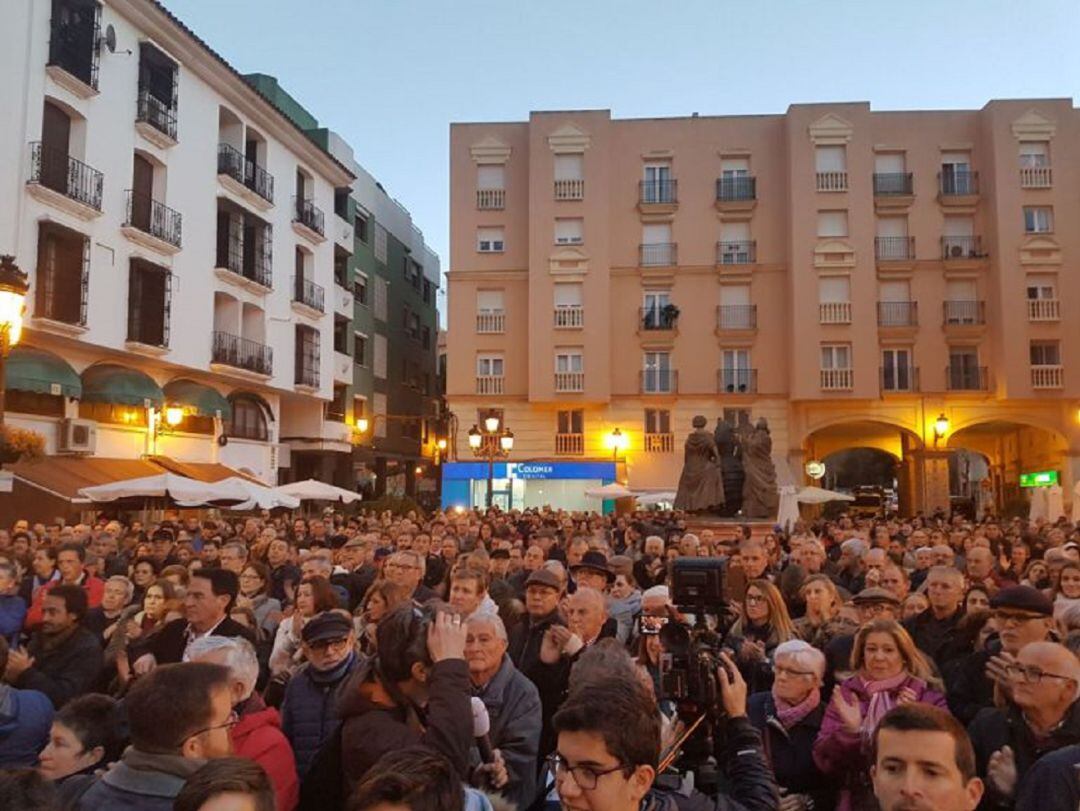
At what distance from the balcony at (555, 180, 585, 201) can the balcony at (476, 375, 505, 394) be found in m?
7.71

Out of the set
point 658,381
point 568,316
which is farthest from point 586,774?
point 658,381

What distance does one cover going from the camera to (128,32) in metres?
25.4

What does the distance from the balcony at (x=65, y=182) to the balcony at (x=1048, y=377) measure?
3294cm

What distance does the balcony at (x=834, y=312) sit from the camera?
37.5 meters

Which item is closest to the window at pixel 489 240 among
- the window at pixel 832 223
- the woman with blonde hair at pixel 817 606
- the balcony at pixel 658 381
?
the balcony at pixel 658 381

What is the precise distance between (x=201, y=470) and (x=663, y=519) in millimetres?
13832

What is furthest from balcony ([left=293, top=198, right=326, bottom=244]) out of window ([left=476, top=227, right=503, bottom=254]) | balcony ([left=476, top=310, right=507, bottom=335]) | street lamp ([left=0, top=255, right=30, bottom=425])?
street lamp ([left=0, top=255, right=30, bottom=425])

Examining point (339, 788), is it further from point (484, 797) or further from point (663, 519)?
point (663, 519)

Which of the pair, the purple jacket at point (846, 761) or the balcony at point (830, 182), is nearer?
the purple jacket at point (846, 761)

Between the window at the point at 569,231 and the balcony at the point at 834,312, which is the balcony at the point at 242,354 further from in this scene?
the balcony at the point at 834,312

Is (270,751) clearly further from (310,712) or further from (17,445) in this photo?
(17,445)

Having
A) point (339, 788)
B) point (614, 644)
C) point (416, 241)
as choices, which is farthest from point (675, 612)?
point (416, 241)

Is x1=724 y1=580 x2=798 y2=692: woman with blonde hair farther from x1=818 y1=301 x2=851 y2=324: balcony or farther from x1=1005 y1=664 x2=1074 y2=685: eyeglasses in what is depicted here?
x1=818 y1=301 x2=851 y2=324: balcony

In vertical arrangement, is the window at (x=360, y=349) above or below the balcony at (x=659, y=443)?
above
